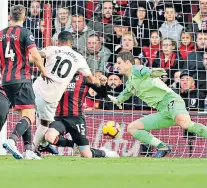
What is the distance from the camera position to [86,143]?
40.7 ft

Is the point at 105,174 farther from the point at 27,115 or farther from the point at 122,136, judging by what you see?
the point at 122,136

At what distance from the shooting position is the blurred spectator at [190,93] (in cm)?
1431

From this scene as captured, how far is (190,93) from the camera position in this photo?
14.4 metres

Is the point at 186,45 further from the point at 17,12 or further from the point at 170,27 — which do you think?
the point at 17,12

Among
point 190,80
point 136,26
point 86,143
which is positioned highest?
point 136,26

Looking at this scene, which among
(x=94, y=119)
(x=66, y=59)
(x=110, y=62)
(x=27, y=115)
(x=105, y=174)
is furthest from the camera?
(x=110, y=62)

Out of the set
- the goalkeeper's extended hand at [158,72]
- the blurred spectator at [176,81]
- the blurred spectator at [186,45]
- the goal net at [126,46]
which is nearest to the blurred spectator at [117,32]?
the goal net at [126,46]

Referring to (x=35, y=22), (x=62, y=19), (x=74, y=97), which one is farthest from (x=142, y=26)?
(x=74, y=97)

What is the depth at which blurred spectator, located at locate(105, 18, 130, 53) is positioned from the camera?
49.1 ft

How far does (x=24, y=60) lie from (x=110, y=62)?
4.56m

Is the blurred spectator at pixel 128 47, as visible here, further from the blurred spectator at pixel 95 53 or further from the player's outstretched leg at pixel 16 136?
the player's outstretched leg at pixel 16 136

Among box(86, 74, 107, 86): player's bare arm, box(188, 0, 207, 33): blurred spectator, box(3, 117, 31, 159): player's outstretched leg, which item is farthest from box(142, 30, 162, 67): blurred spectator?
box(3, 117, 31, 159): player's outstretched leg

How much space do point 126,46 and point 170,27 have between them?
0.92m

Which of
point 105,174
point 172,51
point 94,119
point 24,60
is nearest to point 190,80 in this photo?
point 172,51
